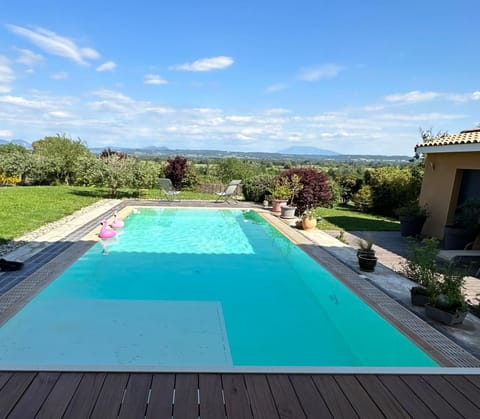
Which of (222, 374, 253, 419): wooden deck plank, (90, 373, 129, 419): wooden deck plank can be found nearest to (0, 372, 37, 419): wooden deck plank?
(90, 373, 129, 419): wooden deck plank

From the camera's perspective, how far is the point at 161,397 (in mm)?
1864

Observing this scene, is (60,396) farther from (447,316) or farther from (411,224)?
(411,224)

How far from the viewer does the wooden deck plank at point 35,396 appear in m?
1.69

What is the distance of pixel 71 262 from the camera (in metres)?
4.88

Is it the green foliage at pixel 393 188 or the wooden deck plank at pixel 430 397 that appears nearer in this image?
the wooden deck plank at pixel 430 397

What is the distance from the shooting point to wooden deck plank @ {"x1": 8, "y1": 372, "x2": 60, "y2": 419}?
66.6 inches

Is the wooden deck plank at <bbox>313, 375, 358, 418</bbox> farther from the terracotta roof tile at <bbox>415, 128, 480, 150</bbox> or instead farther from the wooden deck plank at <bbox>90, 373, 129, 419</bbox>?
the terracotta roof tile at <bbox>415, 128, 480, 150</bbox>

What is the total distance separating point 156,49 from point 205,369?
15301 mm

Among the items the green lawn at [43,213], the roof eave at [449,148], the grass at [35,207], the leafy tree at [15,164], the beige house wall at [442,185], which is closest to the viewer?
the roof eave at [449,148]

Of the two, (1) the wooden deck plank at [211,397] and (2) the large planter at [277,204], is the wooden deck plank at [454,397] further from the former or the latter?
(2) the large planter at [277,204]

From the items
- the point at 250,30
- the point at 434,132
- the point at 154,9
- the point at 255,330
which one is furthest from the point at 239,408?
the point at 434,132

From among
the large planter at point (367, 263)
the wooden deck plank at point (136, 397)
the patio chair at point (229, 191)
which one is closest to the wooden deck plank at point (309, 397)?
the wooden deck plank at point (136, 397)

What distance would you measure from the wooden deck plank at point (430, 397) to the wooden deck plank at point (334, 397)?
49 cm

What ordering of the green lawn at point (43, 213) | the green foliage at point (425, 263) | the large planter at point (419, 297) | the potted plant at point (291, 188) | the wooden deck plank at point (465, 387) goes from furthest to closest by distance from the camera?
the potted plant at point (291, 188)
the green lawn at point (43, 213)
the green foliage at point (425, 263)
the large planter at point (419, 297)
the wooden deck plank at point (465, 387)
